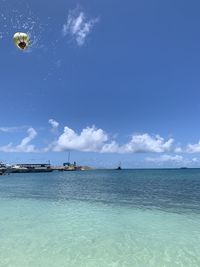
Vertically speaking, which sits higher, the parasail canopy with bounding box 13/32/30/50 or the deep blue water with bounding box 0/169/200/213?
the parasail canopy with bounding box 13/32/30/50

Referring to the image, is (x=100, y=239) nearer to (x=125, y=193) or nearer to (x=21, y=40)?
(x=21, y=40)

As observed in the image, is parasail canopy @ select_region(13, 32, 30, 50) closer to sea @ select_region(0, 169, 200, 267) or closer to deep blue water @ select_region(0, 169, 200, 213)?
sea @ select_region(0, 169, 200, 267)

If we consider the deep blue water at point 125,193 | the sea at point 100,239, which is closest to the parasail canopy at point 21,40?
the sea at point 100,239

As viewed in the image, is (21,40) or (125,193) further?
(125,193)

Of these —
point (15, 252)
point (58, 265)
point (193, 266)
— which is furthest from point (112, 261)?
point (15, 252)

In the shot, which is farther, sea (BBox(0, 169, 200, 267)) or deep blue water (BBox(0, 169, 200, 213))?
deep blue water (BBox(0, 169, 200, 213))

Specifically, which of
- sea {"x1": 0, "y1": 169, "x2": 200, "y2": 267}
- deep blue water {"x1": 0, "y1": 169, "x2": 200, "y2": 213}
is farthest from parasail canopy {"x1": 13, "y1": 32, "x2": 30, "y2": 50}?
deep blue water {"x1": 0, "y1": 169, "x2": 200, "y2": 213}

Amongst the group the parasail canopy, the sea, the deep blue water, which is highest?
the parasail canopy

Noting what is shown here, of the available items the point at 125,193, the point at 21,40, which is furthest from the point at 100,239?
the point at 125,193

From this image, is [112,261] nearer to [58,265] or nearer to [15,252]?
[58,265]

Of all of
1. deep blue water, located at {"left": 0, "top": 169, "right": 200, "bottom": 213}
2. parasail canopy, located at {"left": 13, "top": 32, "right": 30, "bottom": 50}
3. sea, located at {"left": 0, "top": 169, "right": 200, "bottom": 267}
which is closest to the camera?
parasail canopy, located at {"left": 13, "top": 32, "right": 30, "bottom": 50}

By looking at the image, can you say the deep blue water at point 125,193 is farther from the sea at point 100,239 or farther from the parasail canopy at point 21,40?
the parasail canopy at point 21,40

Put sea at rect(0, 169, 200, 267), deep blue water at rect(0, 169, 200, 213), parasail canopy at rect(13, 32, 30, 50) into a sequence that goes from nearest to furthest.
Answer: parasail canopy at rect(13, 32, 30, 50) < sea at rect(0, 169, 200, 267) < deep blue water at rect(0, 169, 200, 213)

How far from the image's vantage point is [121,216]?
21.4m
